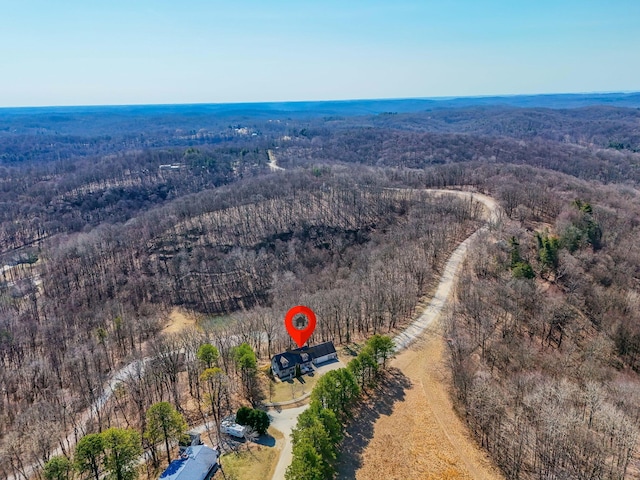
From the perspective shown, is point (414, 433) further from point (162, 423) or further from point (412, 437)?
point (162, 423)

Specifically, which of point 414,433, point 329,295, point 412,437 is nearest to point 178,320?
point 329,295

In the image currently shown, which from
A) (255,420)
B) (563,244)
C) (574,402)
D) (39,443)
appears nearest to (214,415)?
(255,420)

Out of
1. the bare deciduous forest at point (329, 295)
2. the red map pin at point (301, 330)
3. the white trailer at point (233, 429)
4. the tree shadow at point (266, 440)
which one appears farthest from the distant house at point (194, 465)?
the red map pin at point (301, 330)

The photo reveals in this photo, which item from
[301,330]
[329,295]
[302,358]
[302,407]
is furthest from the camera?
[329,295]

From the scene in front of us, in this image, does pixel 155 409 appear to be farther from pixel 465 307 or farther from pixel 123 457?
pixel 465 307

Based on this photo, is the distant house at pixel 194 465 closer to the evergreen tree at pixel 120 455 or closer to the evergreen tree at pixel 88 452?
the evergreen tree at pixel 120 455
